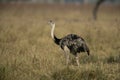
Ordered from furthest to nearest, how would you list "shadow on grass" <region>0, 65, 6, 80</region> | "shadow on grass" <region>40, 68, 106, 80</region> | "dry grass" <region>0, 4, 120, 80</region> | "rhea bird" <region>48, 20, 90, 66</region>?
"rhea bird" <region>48, 20, 90, 66</region> → "dry grass" <region>0, 4, 120, 80</region> → "shadow on grass" <region>40, 68, 106, 80</region> → "shadow on grass" <region>0, 65, 6, 80</region>

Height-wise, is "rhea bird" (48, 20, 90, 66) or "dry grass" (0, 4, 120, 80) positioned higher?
"rhea bird" (48, 20, 90, 66)

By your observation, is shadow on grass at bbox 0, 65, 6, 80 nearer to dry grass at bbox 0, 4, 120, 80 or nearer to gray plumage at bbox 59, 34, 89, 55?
dry grass at bbox 0, 4, 120, 80

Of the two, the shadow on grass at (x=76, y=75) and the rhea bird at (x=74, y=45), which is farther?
the rhea bird at (x=74, y=45)

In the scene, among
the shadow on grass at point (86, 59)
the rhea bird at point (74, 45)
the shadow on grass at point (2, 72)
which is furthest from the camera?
the shadow on grass at point (86, 59)

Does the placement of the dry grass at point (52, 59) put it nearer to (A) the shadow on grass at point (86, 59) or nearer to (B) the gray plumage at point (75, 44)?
(A) the shadow on grass at point (86, 59)

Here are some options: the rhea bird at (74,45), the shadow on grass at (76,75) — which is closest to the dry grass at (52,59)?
the shadow on grass at (76,75)

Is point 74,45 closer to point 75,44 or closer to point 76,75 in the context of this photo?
point 75,44

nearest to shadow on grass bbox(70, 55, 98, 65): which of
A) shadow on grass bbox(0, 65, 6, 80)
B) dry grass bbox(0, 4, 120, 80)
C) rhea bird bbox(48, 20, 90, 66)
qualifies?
dry grass bbox(0, 4, 120, 80)

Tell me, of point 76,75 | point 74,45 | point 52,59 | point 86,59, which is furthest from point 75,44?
point 86,59

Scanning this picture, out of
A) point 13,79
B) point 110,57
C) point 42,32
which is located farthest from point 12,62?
point 42,32

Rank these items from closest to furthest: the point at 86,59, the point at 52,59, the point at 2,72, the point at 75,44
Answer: the point at 2,72 → the point at 75,44 → the point at 52,59 → the point at 86,59

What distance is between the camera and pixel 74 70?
8.54m

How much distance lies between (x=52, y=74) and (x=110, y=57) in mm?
3007

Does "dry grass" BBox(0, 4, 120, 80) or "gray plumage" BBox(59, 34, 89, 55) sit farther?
"gray plumage" BBox(59, 34, 89, 55)
